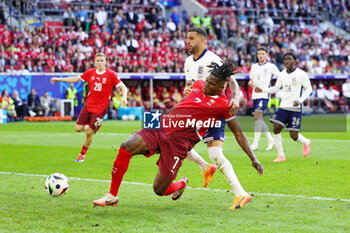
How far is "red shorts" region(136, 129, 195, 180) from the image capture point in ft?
20.8

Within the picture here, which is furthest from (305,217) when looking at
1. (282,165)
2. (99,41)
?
(99,41)

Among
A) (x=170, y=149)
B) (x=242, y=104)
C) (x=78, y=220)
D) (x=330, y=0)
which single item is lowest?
(x=242, y=104)

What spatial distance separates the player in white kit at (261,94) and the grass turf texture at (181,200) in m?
1.36

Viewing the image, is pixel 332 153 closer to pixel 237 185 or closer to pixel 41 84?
pixel 237 185

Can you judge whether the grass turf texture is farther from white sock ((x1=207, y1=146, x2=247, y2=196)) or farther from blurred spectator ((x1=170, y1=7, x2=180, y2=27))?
blurred spectator ((x1=170, y1=7, x2=180, y2=27))

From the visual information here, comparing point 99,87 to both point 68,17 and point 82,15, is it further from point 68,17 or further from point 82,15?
point 82,15

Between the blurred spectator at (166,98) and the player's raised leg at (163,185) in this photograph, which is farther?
the blurred spectator at (166,98)

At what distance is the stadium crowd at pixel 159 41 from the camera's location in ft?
91.6

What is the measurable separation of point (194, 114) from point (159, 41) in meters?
26.3

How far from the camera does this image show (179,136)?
647cm

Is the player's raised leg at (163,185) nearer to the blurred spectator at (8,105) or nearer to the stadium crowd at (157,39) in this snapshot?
the blurred spectator at (8,105)

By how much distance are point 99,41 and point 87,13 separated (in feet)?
9.46

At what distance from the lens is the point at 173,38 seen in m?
33.2

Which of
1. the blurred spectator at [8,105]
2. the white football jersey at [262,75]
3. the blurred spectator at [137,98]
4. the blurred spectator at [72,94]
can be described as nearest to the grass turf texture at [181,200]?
the white football jersey at [262,75]
